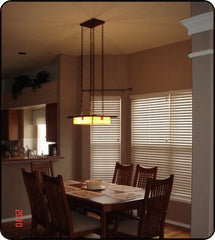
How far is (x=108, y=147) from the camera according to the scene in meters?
5.38

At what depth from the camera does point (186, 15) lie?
3.52 m

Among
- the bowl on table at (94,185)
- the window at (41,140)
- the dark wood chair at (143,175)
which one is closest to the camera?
the bowl on table at (94,185)

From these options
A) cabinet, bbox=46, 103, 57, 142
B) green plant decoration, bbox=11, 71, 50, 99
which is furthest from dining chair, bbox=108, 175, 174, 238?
green plant decoration, bbox=11, 71, 50, 99

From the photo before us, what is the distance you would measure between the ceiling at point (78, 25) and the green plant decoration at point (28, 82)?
55 centimetres

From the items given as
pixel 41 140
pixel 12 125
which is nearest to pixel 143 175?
pixel 41 140

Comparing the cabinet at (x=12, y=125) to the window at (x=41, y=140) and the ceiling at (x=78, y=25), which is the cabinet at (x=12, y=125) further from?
the ceiling at (x=78, y=25)

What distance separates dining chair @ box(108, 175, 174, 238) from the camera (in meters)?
3.04

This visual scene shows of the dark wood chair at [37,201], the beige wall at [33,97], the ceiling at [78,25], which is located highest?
the ceiling at [78,25]

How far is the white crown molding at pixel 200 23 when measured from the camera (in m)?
2.05

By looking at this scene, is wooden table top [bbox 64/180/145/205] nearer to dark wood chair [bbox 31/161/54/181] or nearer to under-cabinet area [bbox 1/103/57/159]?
dark wood chair [bbox 31/161/54/181]

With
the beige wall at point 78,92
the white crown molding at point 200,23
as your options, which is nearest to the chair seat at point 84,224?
the beige wall at point 78,92

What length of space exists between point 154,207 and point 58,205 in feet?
3.11

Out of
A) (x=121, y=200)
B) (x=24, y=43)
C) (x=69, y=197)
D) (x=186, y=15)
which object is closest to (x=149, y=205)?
(x=121, y=200)

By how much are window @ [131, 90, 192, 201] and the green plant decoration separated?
6.02 ft
